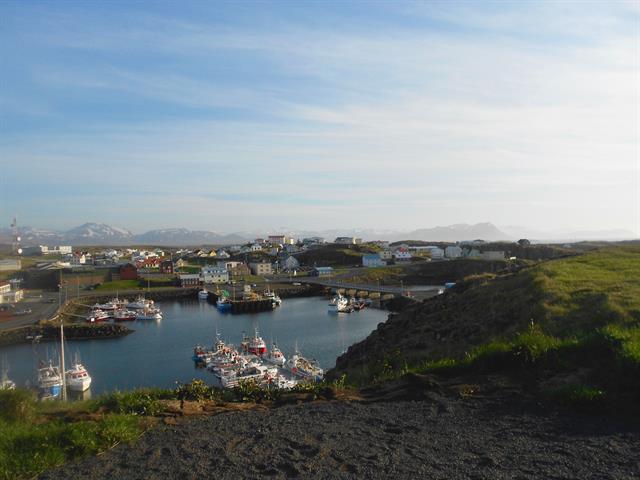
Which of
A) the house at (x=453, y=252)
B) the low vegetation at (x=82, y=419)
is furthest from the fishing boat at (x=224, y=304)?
the house at (x=453, y=252)

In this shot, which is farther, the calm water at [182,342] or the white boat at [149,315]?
the white boat at [149,315]

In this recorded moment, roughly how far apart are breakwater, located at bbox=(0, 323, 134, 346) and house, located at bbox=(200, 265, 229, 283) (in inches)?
909

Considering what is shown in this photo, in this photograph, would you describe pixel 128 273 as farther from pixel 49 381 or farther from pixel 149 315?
pixel 49 381

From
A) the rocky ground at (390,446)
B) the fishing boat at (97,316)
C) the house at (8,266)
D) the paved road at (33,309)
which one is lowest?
the fishing boat at (97,316)

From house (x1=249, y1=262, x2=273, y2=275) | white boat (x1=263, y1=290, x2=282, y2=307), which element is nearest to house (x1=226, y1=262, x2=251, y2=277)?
house (x1=249, y1=262, x2=273, y2=275)

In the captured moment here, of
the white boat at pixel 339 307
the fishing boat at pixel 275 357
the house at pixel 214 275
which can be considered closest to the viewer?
the fishing boat at pixel 275 357

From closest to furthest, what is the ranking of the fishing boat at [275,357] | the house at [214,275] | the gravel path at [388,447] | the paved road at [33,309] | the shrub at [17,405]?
the gravel path at [388,447], the shrub at [17,405], the fishing boat at [275,357], the paved road at [33,309], the house at [214,275]

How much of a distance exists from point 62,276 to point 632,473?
62.5 meters

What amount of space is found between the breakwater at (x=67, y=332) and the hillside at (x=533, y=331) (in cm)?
2303

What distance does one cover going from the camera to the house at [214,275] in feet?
187

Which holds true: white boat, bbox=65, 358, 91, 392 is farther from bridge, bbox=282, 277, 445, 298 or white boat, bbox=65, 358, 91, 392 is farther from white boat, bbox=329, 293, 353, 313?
bridge, bbox=282, 277, 445, 298

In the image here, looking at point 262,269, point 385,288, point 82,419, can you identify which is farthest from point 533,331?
point 262,269

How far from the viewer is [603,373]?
4.57 metres

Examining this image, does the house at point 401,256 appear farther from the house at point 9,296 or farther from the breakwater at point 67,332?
the house at point 9,296
